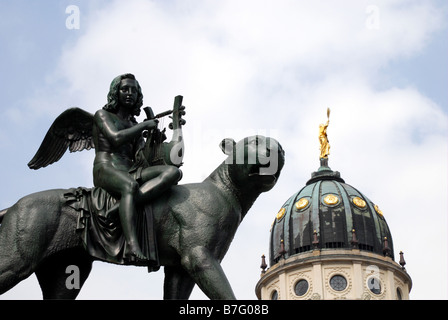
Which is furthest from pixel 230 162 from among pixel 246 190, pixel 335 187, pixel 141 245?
pixel 335 187

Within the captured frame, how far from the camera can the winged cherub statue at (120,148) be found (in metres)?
6.87

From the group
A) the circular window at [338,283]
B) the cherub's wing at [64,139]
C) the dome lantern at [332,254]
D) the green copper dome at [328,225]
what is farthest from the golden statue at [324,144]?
the cherub's wing at [64,139]

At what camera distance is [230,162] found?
7.28 meters

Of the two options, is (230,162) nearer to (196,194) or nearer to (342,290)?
(196,194)

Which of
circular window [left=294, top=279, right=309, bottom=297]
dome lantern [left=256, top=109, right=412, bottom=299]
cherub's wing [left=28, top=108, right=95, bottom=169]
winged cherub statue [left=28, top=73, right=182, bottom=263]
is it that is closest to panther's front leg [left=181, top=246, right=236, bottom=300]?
winged cherub statue [left=28, top=73, right=182, bottom=263]

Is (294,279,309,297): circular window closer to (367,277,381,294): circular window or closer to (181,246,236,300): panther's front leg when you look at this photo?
(367,277,381,294): circular window

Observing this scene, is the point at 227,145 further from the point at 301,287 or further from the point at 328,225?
the point at 328,225

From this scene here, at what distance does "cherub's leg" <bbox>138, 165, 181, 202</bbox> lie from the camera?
695 centimetres

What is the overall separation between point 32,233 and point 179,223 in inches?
46.7

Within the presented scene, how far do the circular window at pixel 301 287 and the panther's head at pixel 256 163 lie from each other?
66260mm

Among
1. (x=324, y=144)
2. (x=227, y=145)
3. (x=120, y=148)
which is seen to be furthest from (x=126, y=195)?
(x=324, y=144)

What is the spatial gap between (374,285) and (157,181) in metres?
69.4

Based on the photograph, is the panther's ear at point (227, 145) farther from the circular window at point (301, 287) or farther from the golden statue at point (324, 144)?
the golden statue at point (324, 144)
